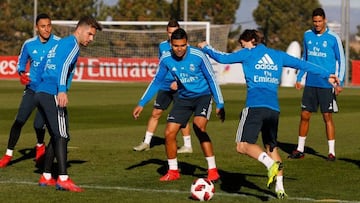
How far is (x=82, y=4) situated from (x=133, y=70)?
24599 millimetres

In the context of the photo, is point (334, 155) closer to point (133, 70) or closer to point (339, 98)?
point (339, 98)

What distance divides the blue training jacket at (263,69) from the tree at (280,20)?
247ft

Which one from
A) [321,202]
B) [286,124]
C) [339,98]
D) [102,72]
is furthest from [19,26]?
[321,202]

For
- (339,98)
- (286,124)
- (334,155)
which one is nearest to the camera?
(334,155)

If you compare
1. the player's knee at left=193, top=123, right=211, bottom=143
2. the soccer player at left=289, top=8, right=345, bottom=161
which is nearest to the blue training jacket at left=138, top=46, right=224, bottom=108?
the player's knee at left=193, top=123, right=211, bottom=143

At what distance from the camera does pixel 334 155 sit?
640 inches

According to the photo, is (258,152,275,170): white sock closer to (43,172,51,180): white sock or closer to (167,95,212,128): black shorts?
(167,95,212,128): black shorts

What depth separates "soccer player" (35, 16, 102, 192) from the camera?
40.3 ft

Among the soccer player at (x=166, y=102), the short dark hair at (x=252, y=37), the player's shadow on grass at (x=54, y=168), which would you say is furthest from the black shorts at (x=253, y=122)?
the soccer player at (x=166, y=102)

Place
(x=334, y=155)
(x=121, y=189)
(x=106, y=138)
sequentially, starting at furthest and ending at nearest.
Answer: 1. (x=106, y=138)
2. (x=334, y=155)
3. (x=121, y=189)

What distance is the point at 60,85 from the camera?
12156mm

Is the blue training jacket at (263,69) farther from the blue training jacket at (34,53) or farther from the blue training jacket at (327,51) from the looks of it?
the blue training jacket at (327,51)

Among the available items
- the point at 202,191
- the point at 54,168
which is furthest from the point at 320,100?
the point at 202,191

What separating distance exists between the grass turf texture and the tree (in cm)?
6330
